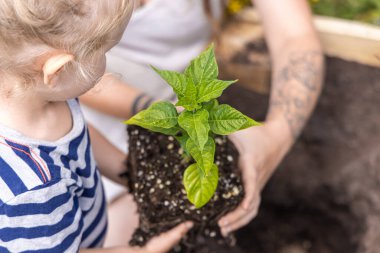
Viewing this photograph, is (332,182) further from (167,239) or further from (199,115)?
(199,115)

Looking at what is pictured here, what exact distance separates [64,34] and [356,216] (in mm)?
1126

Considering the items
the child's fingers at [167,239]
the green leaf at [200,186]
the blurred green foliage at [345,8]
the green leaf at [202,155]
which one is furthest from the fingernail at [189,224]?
the blurred green foliage at [345,8]

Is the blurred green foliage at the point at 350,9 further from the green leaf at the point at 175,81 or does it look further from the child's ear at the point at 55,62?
the child's ear at the point at 55,62

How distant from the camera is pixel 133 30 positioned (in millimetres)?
1606

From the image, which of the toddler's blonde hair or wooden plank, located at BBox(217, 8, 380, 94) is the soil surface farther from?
the toddler's blonde hair

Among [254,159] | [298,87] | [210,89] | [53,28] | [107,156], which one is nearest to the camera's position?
[53,28]

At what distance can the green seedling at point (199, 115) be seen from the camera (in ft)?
2.83

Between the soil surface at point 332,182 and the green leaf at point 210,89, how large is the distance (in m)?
0.88

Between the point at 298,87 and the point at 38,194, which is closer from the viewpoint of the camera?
the point at 38,194

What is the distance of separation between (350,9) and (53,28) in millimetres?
1479

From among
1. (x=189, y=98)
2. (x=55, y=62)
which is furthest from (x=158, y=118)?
(x=55, y=62)

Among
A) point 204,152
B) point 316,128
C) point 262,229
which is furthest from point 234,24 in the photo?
point 204,152

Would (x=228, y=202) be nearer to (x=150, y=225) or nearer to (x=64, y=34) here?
(x=150, y=225)

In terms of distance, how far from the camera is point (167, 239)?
1.18 metres
